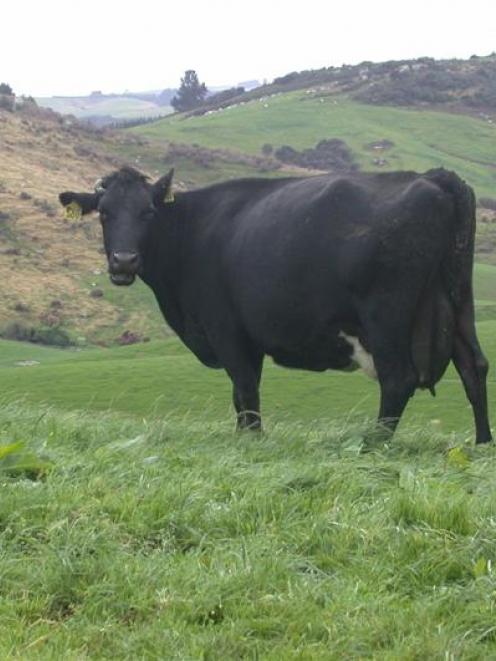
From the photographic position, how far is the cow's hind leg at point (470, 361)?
1058cm

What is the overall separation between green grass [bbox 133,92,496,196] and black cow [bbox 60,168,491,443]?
3365 inches

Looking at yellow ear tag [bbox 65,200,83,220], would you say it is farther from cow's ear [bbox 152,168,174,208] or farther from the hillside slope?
the hillside slope

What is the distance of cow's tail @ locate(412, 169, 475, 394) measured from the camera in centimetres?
1042

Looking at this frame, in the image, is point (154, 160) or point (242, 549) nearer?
point (242, 549)

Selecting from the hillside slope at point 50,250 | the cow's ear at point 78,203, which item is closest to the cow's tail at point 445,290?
the cow's ear at point 78,203

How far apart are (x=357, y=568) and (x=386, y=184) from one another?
→ 524 cm

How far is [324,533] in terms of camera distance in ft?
21.2

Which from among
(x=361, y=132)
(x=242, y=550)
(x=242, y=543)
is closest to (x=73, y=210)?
(x=242, y=543)

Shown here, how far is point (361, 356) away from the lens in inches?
→ 423

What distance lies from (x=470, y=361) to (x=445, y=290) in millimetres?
673

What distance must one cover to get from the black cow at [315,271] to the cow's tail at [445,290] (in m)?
0.01

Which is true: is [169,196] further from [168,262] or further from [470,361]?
[470,361]

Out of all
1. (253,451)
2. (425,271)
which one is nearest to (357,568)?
(253,451)

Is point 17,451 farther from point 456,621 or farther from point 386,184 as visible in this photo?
point 386,184
